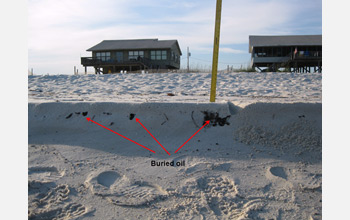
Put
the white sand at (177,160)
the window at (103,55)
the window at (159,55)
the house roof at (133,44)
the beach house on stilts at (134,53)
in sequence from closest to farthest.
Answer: the white sand at (177,160) → the beach house on stilts at (134,53) → the house roof at (133,44) → the window at (159,55) → the window at (103,55)

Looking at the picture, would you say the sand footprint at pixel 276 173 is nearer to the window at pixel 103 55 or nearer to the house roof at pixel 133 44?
the house roof at pixel 133 44

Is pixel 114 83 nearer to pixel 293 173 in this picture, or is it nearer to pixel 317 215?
pixel 293 173

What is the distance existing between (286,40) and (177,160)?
30.3 metres

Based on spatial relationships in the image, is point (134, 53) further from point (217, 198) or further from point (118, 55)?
point (217, 198)

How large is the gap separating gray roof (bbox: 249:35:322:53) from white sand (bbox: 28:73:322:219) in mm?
27166

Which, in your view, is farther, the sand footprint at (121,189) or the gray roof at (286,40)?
the gray roof at (286,40)

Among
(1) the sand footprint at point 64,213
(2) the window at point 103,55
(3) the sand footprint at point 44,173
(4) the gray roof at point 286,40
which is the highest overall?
(4) the gray roof at point 286,40

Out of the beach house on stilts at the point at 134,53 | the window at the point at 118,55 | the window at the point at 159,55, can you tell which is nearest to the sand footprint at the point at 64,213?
the beach house on stilts at the point at 134,53

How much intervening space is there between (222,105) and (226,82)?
4051 mm

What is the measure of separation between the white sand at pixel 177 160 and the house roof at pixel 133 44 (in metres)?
28.7

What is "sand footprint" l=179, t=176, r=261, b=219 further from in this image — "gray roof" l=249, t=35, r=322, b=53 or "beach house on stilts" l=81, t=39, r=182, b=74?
A: "beach house on stilts" l=81, t=39, r=182, b=74

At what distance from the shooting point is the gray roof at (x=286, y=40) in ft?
92.2

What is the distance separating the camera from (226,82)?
755cm

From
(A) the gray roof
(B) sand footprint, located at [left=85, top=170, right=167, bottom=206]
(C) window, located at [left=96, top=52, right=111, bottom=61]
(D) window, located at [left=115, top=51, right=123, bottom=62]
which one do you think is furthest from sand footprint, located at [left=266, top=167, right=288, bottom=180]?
(C) window, located at [left=96, top=52, right=111, bottom=61]
